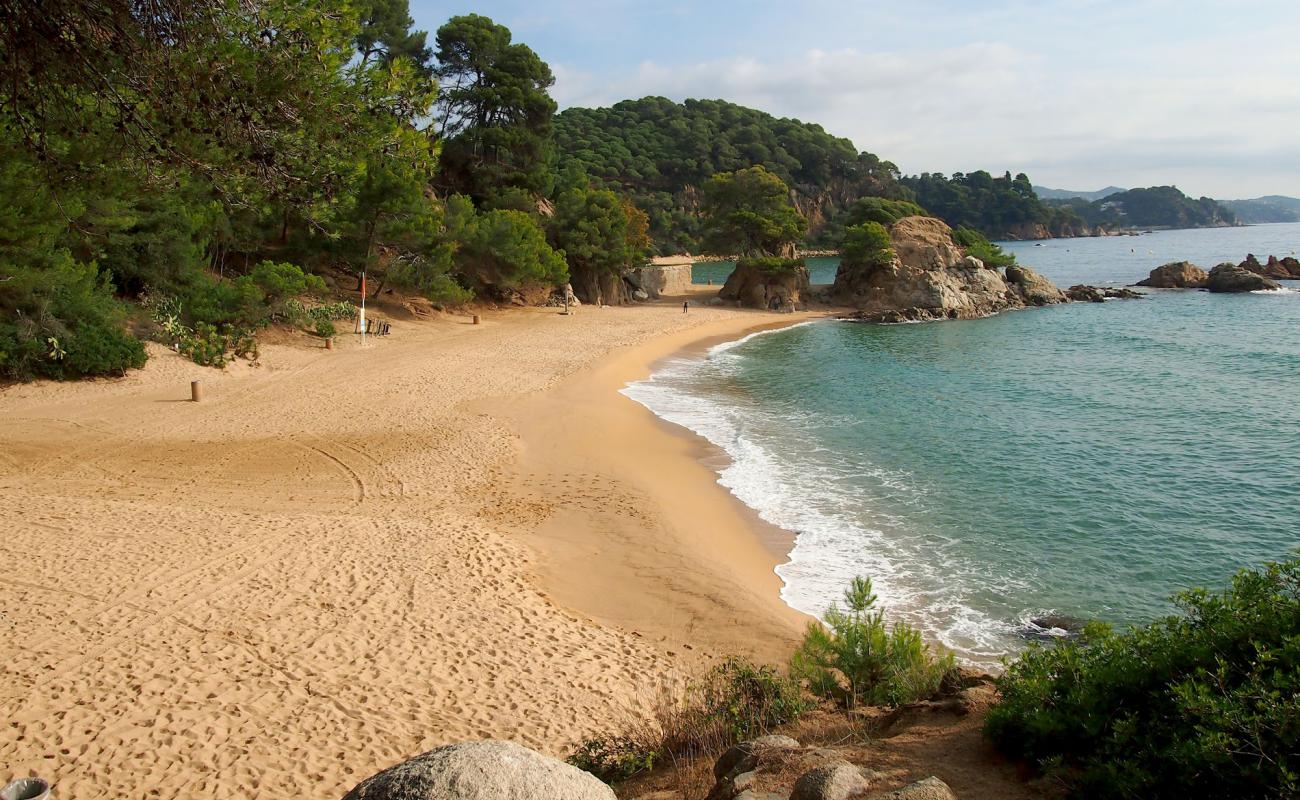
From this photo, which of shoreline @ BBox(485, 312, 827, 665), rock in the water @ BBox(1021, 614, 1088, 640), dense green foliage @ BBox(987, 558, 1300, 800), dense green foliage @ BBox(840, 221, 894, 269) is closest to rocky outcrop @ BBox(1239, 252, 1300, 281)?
dense green foliage @ BBox(840, 221, 894, 269)

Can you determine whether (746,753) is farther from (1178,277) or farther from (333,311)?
(1178,277)

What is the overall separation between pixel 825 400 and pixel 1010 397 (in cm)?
607

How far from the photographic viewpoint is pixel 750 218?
55.6 m

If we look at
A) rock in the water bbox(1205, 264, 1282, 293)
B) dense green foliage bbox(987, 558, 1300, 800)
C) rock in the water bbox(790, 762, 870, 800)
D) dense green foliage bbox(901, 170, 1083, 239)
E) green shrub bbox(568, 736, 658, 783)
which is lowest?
green shrub bbox(568, 736, 658, 783)

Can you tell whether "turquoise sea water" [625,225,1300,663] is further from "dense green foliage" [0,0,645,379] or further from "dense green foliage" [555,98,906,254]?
"dense green foliage" [555,98,906,254]

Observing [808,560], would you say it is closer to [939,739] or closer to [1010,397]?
[939,739]

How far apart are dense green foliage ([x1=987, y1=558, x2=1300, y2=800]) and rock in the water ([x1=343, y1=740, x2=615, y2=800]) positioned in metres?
2.61

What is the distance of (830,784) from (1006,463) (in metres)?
15.6

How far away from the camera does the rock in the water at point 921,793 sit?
12.7ft

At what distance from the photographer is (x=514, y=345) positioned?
31578 mm

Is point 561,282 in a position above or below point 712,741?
above

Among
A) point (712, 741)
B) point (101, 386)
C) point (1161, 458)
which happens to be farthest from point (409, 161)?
point (1161, 458)

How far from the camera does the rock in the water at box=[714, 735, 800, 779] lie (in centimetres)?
478

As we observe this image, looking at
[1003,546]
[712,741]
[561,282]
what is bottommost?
[1003,546]
